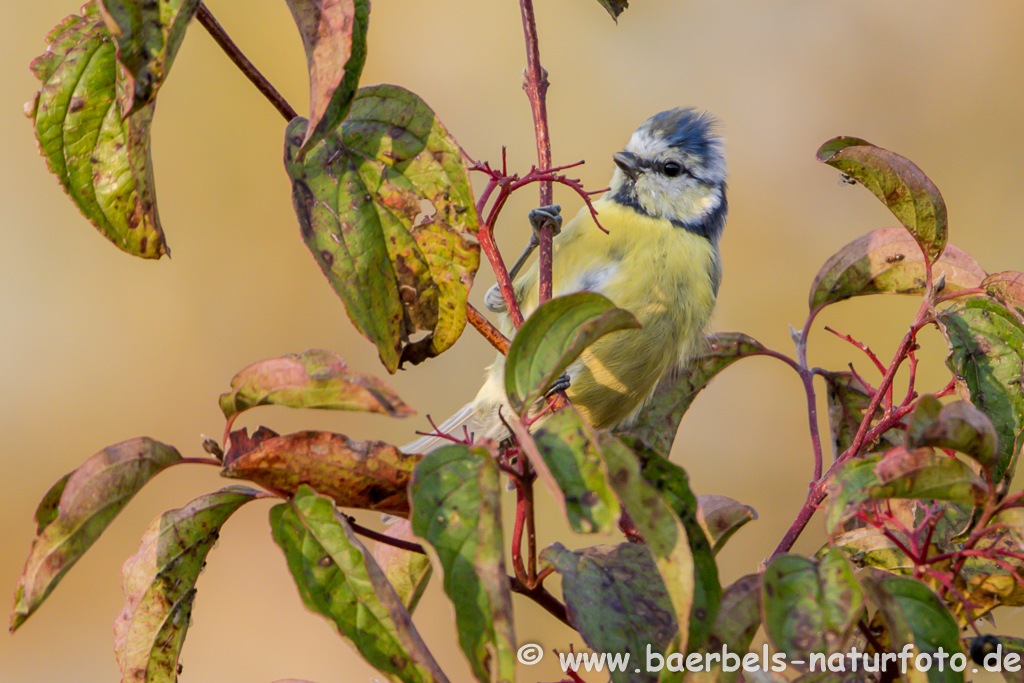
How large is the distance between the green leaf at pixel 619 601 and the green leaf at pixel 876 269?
1.92ft

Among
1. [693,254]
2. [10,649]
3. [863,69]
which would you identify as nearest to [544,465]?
[693,254]

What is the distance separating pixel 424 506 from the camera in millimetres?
695

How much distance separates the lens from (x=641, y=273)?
210cm

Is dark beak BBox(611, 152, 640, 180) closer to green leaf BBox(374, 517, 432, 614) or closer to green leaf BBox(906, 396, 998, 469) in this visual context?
green leaf BBox(374, 517, 432, 614)

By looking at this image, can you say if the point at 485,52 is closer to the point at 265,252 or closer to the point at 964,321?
the point at 265,252

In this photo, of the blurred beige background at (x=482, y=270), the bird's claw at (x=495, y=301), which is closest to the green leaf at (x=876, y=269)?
the bird's claw at (x=495, y=301)

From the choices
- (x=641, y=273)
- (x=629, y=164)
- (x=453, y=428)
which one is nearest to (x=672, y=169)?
(x=629, y=164)

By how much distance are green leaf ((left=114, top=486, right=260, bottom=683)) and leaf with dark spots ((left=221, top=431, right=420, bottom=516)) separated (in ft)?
0.24

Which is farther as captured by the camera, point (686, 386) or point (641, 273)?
point (641, 273)

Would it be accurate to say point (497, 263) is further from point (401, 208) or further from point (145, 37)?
point (145, 37)

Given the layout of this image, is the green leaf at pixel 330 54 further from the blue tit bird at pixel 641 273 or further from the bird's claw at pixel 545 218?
the blue tit bird at pixel 641 273

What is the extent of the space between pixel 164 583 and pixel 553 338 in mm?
466

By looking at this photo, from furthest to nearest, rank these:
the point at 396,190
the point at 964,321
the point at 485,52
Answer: the point at 485,52
the point at 964,321
the point at 396,190

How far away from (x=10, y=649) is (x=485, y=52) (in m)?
3.40
